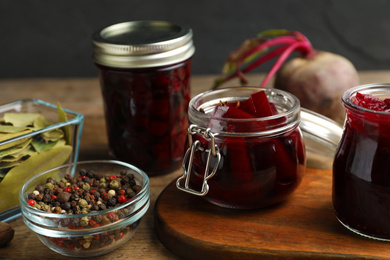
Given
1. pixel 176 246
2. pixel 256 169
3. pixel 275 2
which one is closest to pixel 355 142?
pixel 256 169

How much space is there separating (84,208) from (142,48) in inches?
15.2

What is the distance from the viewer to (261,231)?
0.95 m

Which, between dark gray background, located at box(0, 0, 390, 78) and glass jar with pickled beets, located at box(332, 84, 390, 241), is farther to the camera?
dark gray background, located at box(0, 0, 390, 78)

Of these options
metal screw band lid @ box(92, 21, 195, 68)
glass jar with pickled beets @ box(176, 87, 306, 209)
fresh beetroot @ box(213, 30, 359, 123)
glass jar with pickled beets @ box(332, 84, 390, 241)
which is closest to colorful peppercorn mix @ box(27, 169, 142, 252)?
glass jar with pickled beets @ box(176, 87, 306, 209)

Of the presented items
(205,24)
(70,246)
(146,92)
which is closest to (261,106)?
(146,92)

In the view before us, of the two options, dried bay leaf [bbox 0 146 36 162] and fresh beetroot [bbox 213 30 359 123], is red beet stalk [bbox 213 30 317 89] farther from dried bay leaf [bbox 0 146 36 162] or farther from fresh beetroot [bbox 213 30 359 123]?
dried bay leaf [bbox 0 146 36 162]

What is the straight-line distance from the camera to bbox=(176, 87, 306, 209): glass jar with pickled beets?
95 cm

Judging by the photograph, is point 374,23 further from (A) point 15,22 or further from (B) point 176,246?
(B) point 176,246

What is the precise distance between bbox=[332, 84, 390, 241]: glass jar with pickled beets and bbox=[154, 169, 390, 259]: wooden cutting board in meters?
0.04

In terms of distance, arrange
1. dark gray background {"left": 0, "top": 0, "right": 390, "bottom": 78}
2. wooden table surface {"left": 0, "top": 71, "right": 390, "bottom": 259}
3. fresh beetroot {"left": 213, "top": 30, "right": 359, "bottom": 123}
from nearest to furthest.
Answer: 1. wooden table surface {"left": 0, "top": 71, "right": 390, "bottom": 259}
2. fresh beetroot {"left": 213, "top": 30, "right": 359, "bottom": 123}
3. dark gray background {"left": 0, "top": 0, "right": 390, "bottom": 78}

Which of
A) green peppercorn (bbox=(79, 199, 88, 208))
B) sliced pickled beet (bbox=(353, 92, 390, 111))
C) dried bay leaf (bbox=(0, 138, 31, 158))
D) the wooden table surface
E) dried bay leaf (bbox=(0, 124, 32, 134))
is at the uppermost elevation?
sliced pickled beet (bbox=(353, 92, 390, 111))

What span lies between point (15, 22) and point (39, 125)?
4.14ft

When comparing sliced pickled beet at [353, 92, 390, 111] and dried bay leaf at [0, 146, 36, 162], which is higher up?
sliced pickled beet at [353, 92, 390, 111]

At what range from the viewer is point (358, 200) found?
2.95ft
